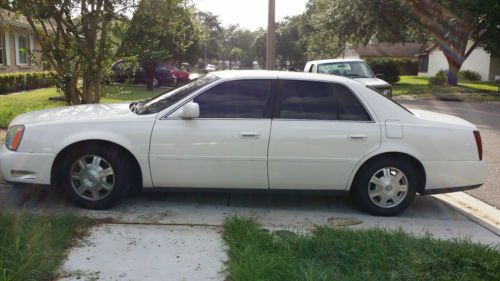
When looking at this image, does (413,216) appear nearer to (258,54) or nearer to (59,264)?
(59,264)

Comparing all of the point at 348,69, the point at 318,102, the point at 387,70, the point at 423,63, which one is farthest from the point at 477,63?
the point at 318,102

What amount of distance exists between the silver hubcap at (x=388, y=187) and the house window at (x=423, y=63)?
46514mm

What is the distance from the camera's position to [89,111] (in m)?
5.48

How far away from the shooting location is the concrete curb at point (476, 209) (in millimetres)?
5284

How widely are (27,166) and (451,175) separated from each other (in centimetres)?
434

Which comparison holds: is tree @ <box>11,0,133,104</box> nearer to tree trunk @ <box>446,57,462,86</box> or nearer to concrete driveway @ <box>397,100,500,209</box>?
concrete driveway @ <box>397,100,500,209</box>

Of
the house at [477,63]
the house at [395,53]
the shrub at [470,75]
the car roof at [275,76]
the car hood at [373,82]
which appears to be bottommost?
the car roof at [275,76]

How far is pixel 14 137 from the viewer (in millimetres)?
5078

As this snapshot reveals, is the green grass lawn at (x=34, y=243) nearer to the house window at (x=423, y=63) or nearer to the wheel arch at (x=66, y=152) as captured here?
the wheel arch at (x=66, y=152)

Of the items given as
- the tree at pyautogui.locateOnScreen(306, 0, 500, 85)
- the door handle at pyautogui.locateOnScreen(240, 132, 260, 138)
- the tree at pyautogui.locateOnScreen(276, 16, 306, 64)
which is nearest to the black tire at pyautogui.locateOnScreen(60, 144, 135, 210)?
the door handle at pyautogui.locateOnScreen(240, 132, 260, 138)

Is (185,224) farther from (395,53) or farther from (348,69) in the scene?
(395,53)

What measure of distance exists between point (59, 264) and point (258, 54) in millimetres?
75403

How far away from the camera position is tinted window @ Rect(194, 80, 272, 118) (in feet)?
17.1

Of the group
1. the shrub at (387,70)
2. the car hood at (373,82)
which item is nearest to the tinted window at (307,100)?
the car hood at (373,82)
